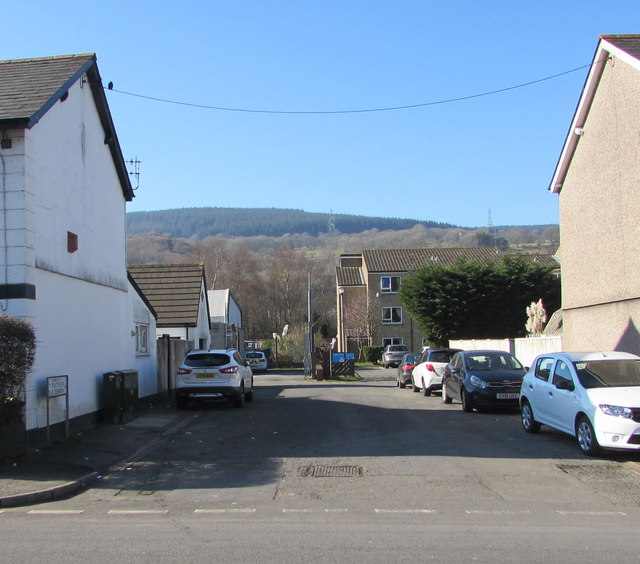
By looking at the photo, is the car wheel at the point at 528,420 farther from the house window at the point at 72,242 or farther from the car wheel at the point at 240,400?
the house window at the point at 72,242

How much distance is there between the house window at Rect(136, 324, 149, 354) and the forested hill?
137 m

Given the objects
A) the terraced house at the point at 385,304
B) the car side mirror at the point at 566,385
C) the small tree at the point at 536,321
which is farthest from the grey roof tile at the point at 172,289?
the terraced house at the point at 385,304

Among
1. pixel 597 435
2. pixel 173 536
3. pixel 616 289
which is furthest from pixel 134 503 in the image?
pixel 616 289

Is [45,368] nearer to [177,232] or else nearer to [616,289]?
[616,289]

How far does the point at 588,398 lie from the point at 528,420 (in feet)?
9.50

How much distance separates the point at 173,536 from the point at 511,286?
40117 mm

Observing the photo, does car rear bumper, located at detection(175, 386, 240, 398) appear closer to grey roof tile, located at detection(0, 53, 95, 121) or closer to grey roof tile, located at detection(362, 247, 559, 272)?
grey roof tile, located at detection(0, 53, 95, 121)

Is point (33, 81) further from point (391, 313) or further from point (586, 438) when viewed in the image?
point (391, 313)

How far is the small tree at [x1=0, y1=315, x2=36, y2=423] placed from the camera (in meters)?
9.62

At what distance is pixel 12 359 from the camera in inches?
381

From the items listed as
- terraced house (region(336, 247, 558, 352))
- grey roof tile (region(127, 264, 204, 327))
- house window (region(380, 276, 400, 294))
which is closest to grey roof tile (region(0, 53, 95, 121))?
grey roof tile (region(127, 264, 204, 327))

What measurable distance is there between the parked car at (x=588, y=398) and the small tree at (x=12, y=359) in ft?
27.0

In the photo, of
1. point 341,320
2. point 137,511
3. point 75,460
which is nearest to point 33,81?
point 75,460

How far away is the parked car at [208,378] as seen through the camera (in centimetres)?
1842
